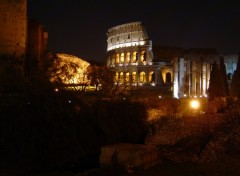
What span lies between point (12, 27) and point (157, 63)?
39.3 m

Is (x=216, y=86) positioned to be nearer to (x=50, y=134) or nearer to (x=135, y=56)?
(x=50, y=134)

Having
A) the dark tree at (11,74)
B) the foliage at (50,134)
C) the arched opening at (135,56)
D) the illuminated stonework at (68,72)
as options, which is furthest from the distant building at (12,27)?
the arched opening at (135,56)

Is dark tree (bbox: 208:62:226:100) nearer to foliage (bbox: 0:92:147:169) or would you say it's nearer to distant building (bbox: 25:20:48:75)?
foliage (bbox: 0:92:147:169)

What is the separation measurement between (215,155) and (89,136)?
266 inches

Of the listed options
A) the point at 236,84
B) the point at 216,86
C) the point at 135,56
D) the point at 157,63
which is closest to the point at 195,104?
the point at 216,86

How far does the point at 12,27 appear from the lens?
27812 millimetres

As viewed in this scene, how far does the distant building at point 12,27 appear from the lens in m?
27.0

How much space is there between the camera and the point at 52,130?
19125 millimetres

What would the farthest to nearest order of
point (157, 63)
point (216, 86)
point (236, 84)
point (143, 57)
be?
point (143, 57)
point (157, 63)
point (236, 84)
point (216, 86)

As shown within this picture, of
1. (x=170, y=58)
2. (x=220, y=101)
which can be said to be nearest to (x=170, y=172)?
(x=220, y=101)

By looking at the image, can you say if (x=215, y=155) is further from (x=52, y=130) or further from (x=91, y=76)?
(x=91, y=76)

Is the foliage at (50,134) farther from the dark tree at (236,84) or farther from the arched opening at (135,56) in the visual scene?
the arched opening at (135,56)

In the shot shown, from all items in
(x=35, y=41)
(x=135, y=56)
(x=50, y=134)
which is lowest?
(x=50, y=134)

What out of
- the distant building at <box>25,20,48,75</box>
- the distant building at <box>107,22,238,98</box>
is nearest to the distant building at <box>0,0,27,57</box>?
the distant building at <box>25,20,48,75</box>
